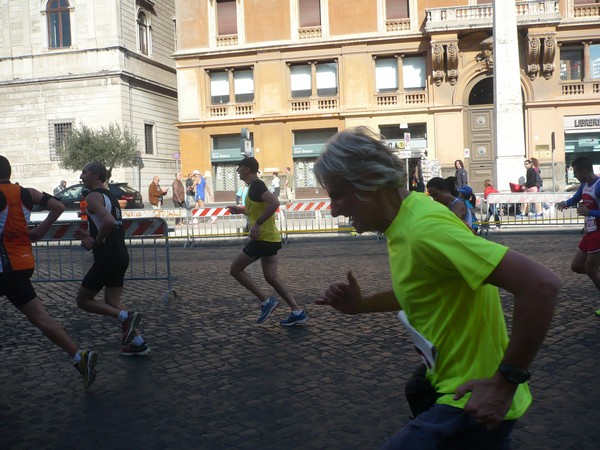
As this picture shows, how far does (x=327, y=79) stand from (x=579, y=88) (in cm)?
1275

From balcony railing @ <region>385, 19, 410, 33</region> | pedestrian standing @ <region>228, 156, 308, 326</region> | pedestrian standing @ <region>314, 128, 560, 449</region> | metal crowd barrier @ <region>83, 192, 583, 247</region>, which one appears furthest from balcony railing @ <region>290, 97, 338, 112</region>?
pedestrian standing @ <region>314, 128, 560, 449</region>

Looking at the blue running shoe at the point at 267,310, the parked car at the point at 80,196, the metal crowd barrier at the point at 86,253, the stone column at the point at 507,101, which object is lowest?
the blue running shoe at the point at 267,310

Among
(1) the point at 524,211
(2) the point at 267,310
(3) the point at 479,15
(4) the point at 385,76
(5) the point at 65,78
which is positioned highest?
(3) the point at 479,15

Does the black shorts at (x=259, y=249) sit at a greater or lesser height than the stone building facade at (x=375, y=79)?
lesser

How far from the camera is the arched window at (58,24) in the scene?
39562mm

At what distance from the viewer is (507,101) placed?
22469 mm

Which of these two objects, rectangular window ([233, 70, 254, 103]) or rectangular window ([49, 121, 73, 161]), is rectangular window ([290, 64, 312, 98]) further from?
rectangular window ([49, 121, 73, 161])

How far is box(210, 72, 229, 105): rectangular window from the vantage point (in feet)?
124

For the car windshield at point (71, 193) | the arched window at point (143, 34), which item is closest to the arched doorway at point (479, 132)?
the car windshield at point (71, 193)

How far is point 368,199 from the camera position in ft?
7.16

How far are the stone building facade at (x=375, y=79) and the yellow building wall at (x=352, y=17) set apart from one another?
0.05m

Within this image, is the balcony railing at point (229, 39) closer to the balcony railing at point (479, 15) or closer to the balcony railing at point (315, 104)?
the balcony railing at point (315, 104)

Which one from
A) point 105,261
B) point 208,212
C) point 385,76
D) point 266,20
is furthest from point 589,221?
point 266,20

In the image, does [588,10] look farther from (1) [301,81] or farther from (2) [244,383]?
(2) [244,383]
